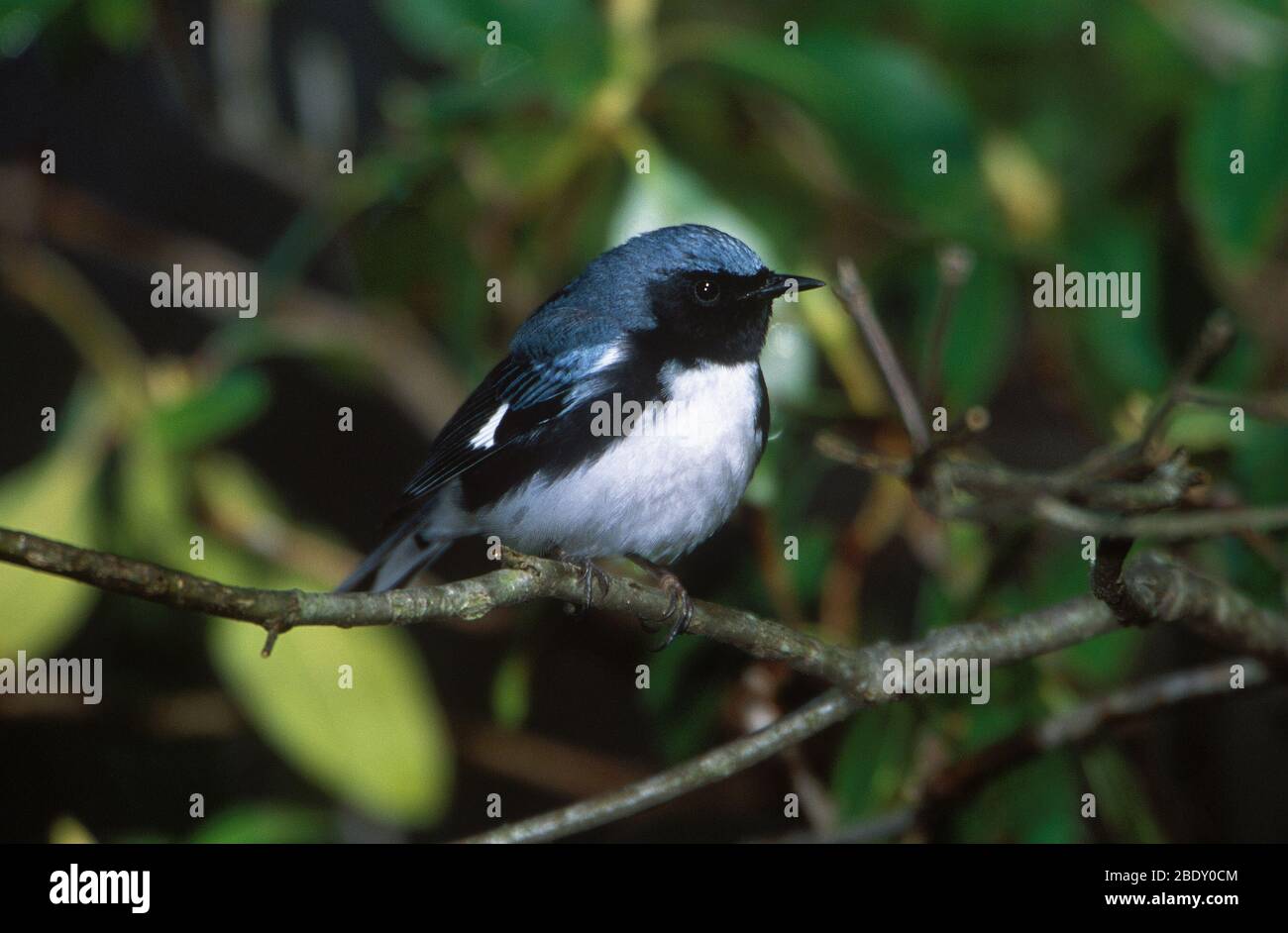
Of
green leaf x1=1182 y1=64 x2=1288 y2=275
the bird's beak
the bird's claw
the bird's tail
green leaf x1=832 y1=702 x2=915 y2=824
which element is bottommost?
green leaf x1=832 y1=702 x2=915 y2=824

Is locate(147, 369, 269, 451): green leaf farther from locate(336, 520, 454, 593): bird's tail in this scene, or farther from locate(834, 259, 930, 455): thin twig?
locate(834, 259, 930, 455): thin twig

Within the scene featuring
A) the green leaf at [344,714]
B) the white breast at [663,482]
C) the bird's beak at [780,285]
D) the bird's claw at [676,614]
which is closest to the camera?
the bird's claw at [676,614]

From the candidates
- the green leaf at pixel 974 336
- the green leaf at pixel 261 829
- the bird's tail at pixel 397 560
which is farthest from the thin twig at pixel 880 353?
the green leaf at pixel 261 829

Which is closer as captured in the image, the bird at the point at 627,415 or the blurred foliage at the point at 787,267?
the bird at the point at 627,415

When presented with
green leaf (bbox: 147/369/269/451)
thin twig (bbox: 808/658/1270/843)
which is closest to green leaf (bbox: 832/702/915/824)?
thin twig (bbox: 808/658/1270/843)

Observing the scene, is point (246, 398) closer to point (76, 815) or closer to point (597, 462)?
point (597, 462)

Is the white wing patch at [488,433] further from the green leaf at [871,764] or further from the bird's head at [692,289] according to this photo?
the green leaf at [871,764]
